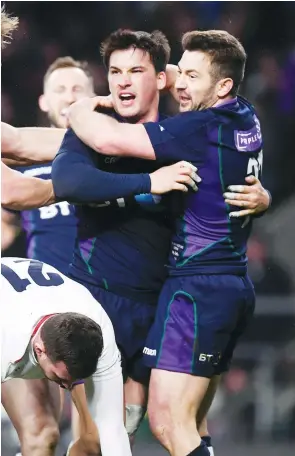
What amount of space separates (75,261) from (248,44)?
8.68ft

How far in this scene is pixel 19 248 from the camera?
564 centimetres

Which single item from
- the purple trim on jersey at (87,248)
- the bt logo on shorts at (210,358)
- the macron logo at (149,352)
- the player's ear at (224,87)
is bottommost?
the macron logo at (149,352)

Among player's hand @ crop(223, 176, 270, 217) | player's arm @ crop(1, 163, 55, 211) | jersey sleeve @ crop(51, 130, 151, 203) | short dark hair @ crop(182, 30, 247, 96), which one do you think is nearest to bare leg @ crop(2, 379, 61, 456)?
player's arm @ crop(1, 163, 55, 211)

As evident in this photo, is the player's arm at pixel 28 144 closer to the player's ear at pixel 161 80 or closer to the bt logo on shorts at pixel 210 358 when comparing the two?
the player's ear at pixel 161 80

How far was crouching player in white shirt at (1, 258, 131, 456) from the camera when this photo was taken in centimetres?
298

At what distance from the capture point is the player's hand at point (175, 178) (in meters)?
3.30

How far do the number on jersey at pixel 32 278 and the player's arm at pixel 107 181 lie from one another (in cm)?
28

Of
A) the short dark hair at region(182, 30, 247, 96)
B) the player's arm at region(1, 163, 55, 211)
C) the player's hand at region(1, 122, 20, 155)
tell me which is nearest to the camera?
the short dark hair at region(182, 30, 247, 96)

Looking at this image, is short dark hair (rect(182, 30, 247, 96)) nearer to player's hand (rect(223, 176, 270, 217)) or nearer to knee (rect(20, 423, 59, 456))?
player's hand (rect(223, 176, 270, 217))

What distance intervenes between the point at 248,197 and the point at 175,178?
0.99 feet

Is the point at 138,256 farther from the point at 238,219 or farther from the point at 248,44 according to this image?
the point at 248,44

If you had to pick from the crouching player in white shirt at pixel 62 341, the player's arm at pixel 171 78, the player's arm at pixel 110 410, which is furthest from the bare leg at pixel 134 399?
the player's arm at pixel 171 78

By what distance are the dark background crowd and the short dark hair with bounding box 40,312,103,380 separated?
258cm

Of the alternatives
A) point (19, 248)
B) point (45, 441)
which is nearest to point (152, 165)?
point (45, 441)
